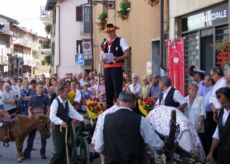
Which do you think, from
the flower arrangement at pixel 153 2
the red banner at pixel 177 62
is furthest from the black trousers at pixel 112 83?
the flower arrangement at pixel 153 2

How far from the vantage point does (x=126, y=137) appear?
22.3 ft

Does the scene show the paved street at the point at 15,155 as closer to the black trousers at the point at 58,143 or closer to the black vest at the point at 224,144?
the black trousers at the point at 58,143

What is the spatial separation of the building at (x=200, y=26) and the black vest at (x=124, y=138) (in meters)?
7.24

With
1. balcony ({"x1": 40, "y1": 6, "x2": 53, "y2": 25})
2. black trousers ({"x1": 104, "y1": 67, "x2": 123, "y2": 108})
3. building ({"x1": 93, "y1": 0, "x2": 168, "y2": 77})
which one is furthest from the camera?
balcony ({"x1": 40, "y1": 6, "x2": 53, "y2": 25})

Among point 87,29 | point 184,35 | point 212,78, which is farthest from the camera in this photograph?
point 87,29

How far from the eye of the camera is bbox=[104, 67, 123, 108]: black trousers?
33.8 ft

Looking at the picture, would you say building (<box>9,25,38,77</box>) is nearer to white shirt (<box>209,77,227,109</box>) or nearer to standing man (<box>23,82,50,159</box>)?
standing man (<box>23,82,50,159</box>)

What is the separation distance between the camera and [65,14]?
49938 mm

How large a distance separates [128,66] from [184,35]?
281 inches

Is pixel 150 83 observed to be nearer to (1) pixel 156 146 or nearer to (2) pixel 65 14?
(1) pixel 156 146

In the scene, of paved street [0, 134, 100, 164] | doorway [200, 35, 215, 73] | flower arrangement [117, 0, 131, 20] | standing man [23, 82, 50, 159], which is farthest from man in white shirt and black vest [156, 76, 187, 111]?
flower arrangement [117, 0, 131, 20]

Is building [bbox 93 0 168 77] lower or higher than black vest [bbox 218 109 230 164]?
higher

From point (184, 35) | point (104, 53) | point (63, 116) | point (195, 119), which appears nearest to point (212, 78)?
point (195, 119)

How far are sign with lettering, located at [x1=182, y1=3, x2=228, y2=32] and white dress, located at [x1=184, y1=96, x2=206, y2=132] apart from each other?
4.24 meters
